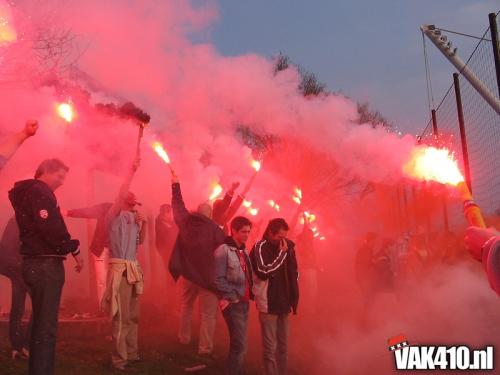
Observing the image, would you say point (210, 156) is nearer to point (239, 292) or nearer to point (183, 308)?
point (183, 308)

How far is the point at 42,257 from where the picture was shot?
4621mm

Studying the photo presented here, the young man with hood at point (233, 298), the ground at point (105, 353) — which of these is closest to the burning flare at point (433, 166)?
the young man with hood at point (233, 298)

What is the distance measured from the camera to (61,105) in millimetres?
8461

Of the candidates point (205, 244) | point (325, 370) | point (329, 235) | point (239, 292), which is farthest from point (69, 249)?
point (329, 235)

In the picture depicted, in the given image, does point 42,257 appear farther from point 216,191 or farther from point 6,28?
point 216,191

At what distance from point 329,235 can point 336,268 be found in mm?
5601

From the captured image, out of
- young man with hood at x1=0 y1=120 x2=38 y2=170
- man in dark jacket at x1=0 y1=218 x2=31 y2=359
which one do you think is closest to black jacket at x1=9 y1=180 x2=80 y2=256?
young man with hood at x1=0 y1=120 x2=38 y2=170

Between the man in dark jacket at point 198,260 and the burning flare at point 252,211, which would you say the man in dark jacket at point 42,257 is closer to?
the man in dark jacket at point 198,260

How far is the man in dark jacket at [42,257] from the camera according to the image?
14.9ft

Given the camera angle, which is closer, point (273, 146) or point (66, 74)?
point (66, 74)

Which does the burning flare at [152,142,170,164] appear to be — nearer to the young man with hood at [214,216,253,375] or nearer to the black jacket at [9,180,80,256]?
the young man with hood at [214,216,253,375]

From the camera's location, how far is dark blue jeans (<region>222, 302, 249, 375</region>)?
19.5ft

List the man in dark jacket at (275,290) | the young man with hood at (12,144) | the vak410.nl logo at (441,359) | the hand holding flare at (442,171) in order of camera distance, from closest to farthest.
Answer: the hand holding flare at (442,171)
the young man with hood at (12,144)
the vak410.nl logo at (441,359)
the man in dark jacket at (275,290)

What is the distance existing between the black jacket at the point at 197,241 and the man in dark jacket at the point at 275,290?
0.92 meters
